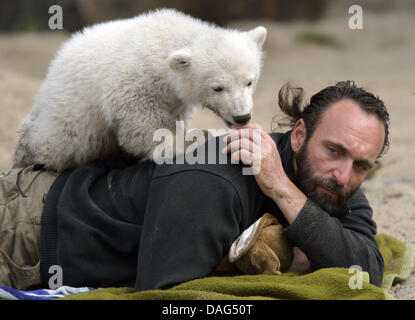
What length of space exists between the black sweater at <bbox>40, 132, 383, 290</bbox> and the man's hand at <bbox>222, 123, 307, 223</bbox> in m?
0.05

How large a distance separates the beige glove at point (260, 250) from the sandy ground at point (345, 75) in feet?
2.99

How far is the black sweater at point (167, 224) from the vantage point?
262 cm

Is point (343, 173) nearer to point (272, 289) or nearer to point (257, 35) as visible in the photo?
point (272, 289)

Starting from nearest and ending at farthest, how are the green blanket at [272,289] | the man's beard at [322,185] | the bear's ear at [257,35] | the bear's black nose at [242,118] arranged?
the green blanket at [272,289] < the man's beard at [322,185] < the bear's black nose at [242,118] < the bear's ear at [257,35]

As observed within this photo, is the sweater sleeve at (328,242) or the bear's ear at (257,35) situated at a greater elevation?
the bear's ear at (257,35)

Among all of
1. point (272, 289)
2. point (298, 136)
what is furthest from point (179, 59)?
point (272, 289)

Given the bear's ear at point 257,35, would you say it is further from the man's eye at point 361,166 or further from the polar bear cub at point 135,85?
the man's eye at point 361,166

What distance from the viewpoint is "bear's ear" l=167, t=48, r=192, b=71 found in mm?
3361

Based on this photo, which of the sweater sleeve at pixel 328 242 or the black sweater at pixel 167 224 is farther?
the sweater sleeve at pixel 328 242

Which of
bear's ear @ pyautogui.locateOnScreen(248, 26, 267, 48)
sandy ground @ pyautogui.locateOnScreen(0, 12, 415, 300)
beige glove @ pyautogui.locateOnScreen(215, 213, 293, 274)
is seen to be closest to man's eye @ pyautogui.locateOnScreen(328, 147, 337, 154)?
beige glove @ pyautogui.locateOnScreen(215, 213, 293, 274)

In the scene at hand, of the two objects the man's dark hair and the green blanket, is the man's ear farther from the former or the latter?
the green blanket

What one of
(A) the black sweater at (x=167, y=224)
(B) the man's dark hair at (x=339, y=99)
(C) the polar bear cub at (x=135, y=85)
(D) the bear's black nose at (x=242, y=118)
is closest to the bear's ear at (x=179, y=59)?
(C) the polar bear cub at (x=135, y=85)

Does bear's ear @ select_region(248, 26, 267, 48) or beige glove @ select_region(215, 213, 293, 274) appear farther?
bear's ear @ select_region(248, 26, 267, 48)
